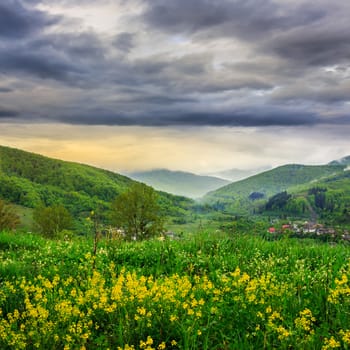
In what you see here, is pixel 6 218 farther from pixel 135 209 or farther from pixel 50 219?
pixel 135 209

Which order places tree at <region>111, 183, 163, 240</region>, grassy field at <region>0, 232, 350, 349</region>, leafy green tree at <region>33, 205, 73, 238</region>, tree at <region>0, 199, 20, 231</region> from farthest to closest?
leafy green tree at <region>33, 205, 73, 238</region> < tree at <region>0, 199, 20, 231</region> < tree at <region>111, 183, 163, 240</region> < grassy field at <region>0, 232, 350, 349</region>

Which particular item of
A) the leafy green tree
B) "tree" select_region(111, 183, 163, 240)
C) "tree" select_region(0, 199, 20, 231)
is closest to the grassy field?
"tree" select_region(111, 183, 163, 240)

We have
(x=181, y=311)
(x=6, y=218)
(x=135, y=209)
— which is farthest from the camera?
(x=6, y=218)

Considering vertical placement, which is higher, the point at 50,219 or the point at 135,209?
the point at 135,209

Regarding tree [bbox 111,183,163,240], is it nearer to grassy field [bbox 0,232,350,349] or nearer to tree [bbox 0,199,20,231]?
tree [bbox 0,199,20,231]

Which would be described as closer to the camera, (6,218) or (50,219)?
(6,218)

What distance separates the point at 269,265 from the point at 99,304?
4.38 metres

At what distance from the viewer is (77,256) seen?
10.8 metres

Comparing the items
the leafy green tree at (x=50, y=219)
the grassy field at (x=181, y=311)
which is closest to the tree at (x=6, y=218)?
the leafy green tree at (x=50, y=219)

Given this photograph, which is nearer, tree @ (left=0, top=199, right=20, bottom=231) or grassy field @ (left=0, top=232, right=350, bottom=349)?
grassy field @ (left=0, top=232, right=350, bottom=349)

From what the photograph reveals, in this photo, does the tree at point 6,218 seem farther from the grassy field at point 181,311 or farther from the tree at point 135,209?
the grassy field at point 181,311

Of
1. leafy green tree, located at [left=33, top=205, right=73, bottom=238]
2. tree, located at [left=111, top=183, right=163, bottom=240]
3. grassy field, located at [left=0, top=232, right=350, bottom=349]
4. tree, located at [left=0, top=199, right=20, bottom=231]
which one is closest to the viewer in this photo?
grassy field, located at [left=0, top=232, right=350, bottom=349]

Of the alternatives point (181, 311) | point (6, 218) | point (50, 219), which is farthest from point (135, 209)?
point (181, 311)

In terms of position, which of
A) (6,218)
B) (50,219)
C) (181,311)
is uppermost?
(181,311)
